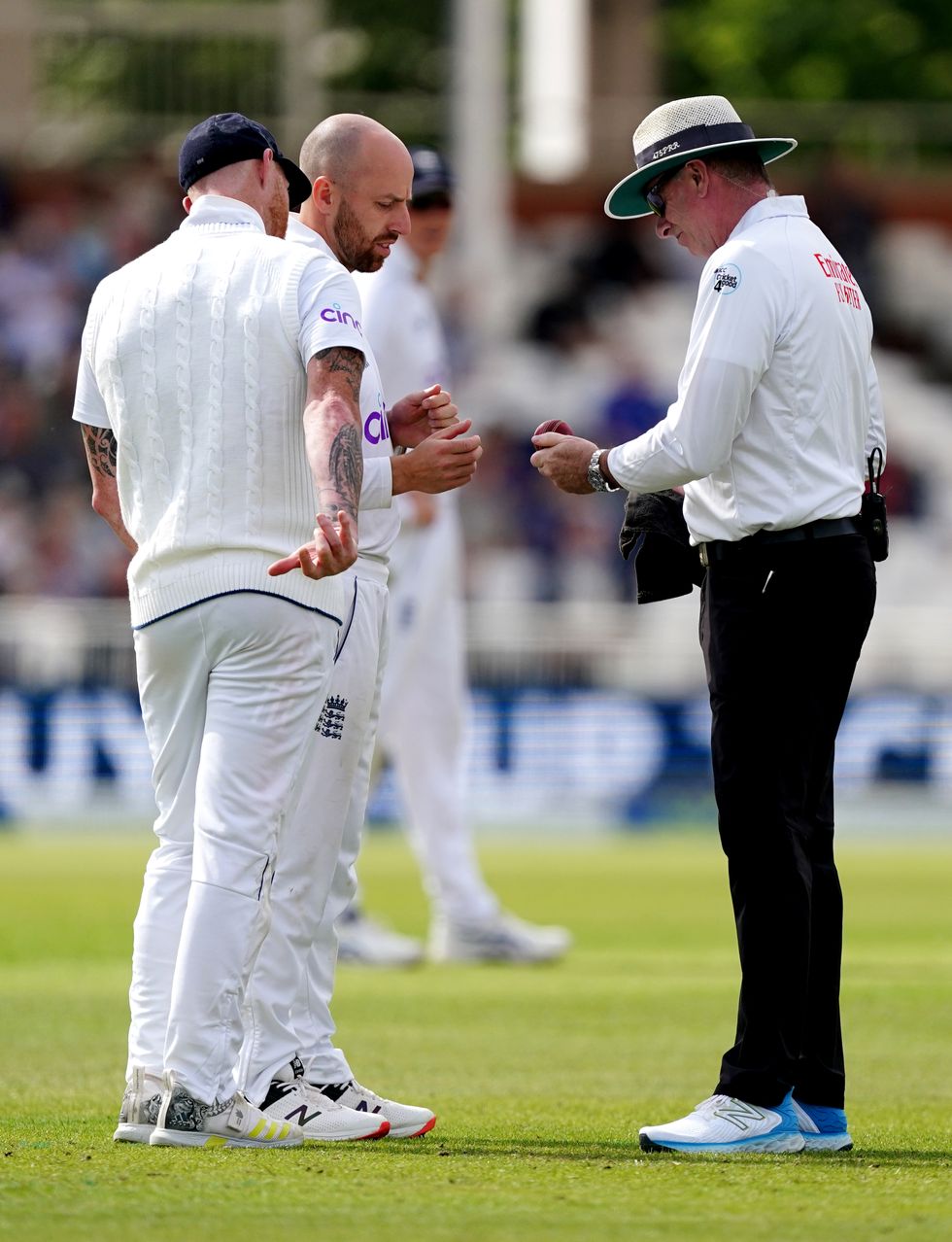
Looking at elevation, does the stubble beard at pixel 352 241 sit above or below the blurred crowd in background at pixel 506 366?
below

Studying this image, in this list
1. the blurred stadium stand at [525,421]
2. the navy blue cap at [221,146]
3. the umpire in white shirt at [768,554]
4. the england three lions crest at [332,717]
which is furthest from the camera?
the blurred stadium stand at [525,421]

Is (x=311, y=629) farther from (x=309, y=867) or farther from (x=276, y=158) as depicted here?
(x=276, y=158)

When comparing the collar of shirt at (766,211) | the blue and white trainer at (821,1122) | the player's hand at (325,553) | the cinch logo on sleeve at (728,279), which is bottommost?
the blue and white trainer at (821,1122)

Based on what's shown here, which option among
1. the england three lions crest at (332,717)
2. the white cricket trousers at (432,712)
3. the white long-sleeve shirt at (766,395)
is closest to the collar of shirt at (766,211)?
the white long-sleeve shirt at (766,395)

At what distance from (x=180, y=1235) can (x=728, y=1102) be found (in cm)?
171

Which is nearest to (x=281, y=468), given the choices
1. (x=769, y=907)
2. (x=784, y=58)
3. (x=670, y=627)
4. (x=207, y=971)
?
(x=207, y=971)

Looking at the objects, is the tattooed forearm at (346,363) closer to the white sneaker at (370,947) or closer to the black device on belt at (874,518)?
the black device on belt at (874,518)

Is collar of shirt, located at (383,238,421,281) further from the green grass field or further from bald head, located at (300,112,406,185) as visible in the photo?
bald head, located at (300,112,406,185)

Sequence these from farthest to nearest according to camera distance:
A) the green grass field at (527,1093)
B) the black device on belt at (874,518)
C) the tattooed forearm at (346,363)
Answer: the black device on belt at (874,518), the tattooed forearm at (346,363), the green grass field at (527,1093)

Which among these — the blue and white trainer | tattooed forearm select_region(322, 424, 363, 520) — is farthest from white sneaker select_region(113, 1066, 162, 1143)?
the blue and white trainer

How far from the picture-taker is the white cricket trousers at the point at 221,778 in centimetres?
510

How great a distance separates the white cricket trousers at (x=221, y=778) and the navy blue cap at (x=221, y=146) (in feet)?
3.53

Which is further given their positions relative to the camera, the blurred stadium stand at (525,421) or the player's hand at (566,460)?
the blurred stadium stand at (525,421)

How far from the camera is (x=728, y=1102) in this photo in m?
5.32
